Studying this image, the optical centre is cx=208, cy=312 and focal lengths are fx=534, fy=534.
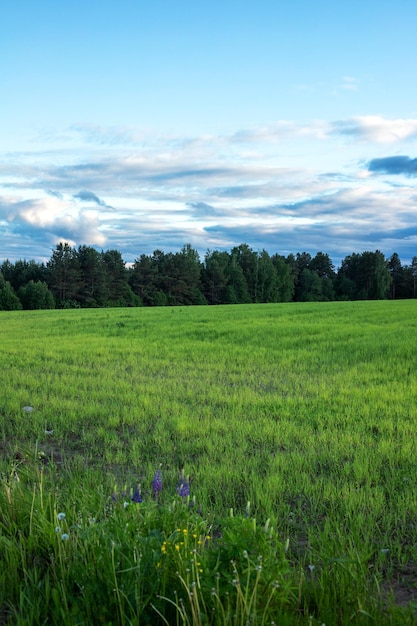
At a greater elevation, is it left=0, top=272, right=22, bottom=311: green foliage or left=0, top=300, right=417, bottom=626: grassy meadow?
left=0, top=272, right=22, bottom=311: green foliage

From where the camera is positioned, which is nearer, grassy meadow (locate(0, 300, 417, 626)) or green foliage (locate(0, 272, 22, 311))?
grassy meadow (locate(0, 300, 417, 626))

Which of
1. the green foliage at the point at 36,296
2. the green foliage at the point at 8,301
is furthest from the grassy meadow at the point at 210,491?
the green foliage at the point at 36,296

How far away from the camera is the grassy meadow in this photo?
310 cm

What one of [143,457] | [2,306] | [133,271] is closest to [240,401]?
[143,457]

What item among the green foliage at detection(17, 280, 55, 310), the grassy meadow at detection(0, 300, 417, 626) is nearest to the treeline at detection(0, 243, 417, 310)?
the green foliage at detection(17, 280, 55, 310)

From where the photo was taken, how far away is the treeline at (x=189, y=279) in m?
85.9

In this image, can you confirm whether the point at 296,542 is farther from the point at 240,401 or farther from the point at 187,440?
the point at 240,401

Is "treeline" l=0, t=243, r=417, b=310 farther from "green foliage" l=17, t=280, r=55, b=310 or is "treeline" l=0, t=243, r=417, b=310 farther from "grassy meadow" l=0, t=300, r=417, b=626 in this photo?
"grassy meadow" l=0, t=300, r=417, b=626

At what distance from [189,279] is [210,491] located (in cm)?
9210

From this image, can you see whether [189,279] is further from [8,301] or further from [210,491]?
[210,491]

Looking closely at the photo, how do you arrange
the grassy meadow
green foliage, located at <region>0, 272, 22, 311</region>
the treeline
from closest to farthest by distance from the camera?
the grassy meadow, green foliage, located at <region>0, 272, 22, 311</region>, the treeline

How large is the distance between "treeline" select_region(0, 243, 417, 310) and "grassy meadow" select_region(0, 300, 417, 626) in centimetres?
6893

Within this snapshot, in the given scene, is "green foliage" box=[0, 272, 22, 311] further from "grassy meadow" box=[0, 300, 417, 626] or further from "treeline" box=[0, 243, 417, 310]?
"grassy meadow" box=[0, 300, 417, 626]

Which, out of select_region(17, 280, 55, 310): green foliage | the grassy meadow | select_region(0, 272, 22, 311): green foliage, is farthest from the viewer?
select_region(17, 280, 55, 310): green foliage
